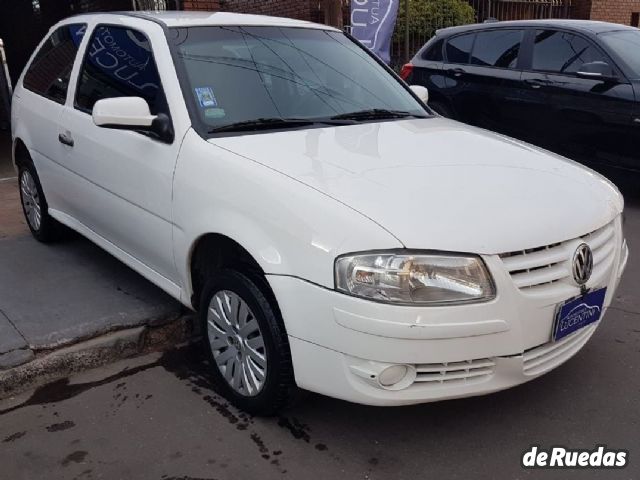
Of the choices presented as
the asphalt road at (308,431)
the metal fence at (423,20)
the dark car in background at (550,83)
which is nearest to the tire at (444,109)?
the dark car in background at (550,83)

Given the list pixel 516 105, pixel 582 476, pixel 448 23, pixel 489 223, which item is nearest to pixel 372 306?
pixel 489 223

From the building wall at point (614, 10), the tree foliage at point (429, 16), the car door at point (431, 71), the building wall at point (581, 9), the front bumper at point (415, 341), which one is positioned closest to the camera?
the front bumper at point (415, 341)

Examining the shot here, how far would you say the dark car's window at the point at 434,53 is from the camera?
7.77 meters

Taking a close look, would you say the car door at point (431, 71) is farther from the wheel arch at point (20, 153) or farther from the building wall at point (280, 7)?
the wheel arch at point (20, 153)

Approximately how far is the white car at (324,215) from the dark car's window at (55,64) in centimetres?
24

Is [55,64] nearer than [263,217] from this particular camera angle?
No

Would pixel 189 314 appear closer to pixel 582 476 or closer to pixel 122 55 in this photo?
pixel 122 55

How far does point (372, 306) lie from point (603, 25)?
574 centimetres

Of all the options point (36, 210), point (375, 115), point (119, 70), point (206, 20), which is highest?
point (206, 20)

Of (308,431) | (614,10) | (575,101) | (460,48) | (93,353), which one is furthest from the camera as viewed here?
(614,10)

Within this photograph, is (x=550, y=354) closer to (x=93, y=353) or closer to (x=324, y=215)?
(x=324, y=215)

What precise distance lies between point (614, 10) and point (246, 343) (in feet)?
48.8

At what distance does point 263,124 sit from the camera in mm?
3332

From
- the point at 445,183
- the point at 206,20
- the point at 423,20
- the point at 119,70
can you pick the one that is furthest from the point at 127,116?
the point at 423,20
